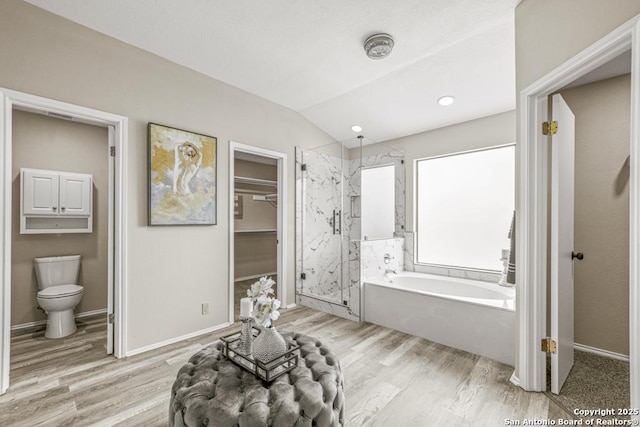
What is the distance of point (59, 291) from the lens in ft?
9.77

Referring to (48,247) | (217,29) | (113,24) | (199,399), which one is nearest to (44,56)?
(113,24)

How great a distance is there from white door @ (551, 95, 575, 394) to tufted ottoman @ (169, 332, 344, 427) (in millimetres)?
1579

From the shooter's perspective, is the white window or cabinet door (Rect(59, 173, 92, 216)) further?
the white window

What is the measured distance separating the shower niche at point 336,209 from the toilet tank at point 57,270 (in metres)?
2.60

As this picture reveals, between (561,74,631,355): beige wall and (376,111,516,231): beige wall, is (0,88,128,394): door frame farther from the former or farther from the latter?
(561,74,631,355): beige wall

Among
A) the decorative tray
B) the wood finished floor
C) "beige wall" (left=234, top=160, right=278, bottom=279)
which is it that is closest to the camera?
the decorative tray

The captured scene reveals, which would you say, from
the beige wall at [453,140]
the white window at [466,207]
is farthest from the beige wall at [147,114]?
the white window at [466,207]

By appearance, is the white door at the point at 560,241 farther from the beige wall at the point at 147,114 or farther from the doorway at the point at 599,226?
the beige wall at the point at 147,114

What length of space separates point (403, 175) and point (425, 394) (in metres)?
2.86

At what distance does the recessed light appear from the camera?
325 centimetres

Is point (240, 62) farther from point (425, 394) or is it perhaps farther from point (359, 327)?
point (425, 394)

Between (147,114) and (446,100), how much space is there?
3079mm

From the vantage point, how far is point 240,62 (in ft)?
9.53

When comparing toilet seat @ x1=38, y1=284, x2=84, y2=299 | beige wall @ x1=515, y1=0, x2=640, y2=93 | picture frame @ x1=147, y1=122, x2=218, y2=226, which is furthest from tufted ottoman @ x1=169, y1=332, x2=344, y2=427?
toilet seat @ x1=38, y1=284, x2=84, y2=299
